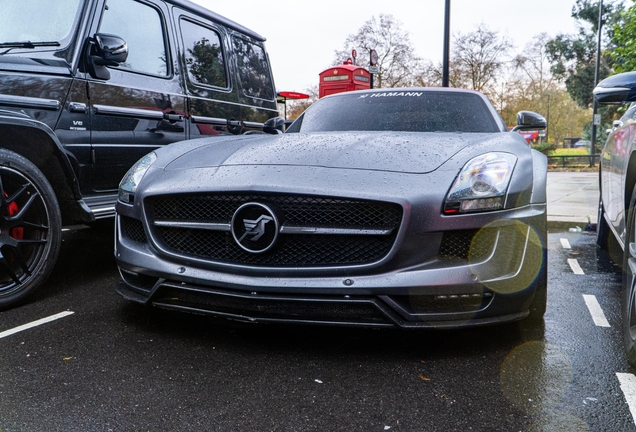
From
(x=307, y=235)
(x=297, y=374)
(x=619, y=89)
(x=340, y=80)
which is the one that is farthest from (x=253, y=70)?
(x=340, y=80)

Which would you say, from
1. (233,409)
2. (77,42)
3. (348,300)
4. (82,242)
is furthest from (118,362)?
(82,242)

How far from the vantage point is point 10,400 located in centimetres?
222

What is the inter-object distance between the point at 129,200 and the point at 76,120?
3.73 feet

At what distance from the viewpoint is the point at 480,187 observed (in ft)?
8.85

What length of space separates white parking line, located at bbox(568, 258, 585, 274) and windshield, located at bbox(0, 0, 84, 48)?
4.05 m

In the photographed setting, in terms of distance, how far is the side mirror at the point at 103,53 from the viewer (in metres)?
3.89

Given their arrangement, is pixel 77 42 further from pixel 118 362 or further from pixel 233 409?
pixel 233 409

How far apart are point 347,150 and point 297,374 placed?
1193mm

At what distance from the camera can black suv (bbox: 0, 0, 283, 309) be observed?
11.3 feet

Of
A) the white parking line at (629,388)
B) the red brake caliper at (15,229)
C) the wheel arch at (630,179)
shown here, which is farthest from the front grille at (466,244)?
the red brake caliper at (15,229)

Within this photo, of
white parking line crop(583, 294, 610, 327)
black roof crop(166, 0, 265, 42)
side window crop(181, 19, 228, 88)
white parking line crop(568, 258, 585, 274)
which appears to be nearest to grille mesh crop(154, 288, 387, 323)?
white parking line crop(583, 294, 610, 327)

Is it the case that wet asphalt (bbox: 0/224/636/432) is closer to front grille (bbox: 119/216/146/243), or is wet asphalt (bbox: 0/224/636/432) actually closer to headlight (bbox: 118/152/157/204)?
front grille (bbox: 119/216/146/243)

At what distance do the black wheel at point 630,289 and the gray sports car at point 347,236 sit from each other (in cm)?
37

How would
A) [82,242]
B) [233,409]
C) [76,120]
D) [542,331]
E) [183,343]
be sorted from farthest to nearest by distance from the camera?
[82,242] < [76,120] < [542,331] < [183,343] < [233,409]
